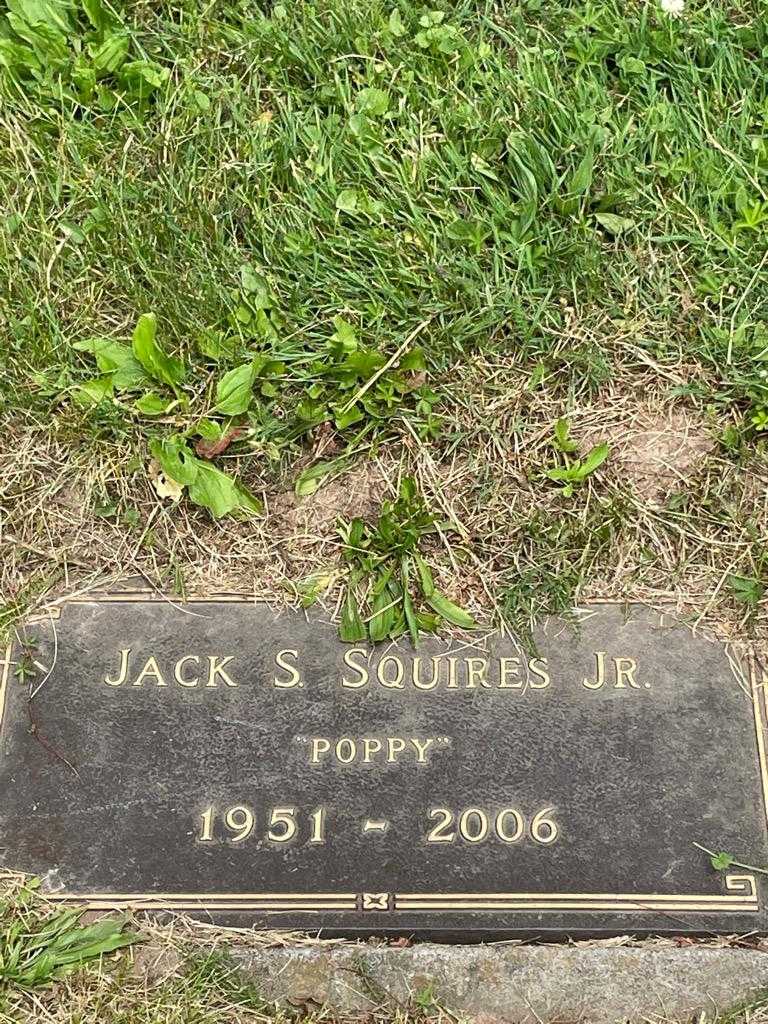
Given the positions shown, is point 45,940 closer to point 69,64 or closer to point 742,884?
point 742,884

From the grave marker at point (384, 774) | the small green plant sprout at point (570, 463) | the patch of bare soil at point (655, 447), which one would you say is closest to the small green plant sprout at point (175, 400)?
the grave marker at point (384, 774)

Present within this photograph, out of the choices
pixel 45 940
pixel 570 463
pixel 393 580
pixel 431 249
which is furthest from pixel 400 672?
pixel 431 249

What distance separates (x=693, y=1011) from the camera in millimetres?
2070

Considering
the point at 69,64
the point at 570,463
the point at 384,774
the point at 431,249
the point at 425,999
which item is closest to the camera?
the point at 425,999

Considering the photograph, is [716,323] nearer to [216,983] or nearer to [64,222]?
[64,222]

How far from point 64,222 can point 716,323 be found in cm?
170

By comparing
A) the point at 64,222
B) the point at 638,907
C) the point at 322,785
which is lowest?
the point at 638,907

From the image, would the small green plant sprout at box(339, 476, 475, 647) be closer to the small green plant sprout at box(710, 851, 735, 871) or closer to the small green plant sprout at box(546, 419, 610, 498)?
the small green plant sprout at box(546, 419, 610, 498)

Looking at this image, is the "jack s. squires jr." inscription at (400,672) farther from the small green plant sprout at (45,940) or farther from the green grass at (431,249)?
the small green plant sprout at (45,940)

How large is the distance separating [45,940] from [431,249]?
182 cm

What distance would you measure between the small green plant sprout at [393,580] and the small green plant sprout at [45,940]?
79 cm

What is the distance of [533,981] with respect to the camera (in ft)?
6.81

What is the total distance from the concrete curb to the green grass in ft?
2.42

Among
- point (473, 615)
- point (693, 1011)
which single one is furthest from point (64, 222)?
point (693, 1011)
